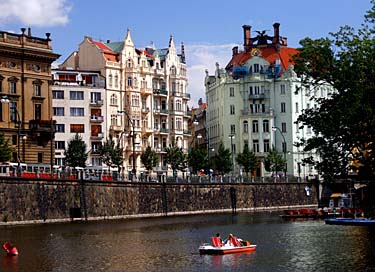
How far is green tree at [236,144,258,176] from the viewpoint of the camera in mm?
159500

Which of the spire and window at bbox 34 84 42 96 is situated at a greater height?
the spire

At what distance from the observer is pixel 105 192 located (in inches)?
4183

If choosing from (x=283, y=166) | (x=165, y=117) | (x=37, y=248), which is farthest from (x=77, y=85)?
(x=37, y=248)

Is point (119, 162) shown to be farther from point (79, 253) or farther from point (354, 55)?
point (79, 253)

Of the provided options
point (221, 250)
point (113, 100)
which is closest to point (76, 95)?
point (113, 100)

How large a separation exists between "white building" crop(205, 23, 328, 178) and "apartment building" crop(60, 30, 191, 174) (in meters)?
12.5

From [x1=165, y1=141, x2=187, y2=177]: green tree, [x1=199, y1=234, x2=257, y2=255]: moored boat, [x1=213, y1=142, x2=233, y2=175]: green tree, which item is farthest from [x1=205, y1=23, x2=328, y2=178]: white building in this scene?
[x1=199, y1=234, x2=257, y2=255]: moored boat

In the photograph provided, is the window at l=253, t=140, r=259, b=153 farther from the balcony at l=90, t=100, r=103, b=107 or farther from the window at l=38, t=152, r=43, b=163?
the window at l=38, t=152, r=43, b=163

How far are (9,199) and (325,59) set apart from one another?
3475 centimetres

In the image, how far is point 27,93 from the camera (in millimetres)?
120500

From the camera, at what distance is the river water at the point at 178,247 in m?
52.6

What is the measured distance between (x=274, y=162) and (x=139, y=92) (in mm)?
27230

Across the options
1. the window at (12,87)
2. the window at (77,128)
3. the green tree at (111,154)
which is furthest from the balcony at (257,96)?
the window at (12,87)

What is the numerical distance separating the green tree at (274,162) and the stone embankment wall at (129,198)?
31.5 ft
